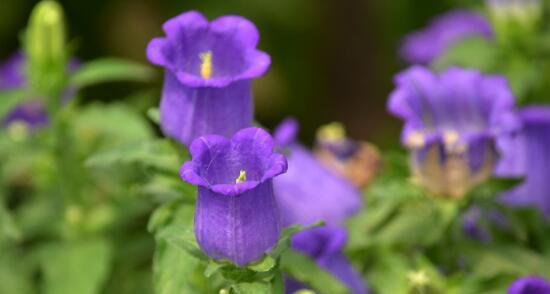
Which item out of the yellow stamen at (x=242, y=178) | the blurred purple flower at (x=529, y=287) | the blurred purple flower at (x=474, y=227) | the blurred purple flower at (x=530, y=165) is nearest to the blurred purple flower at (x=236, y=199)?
the yellow stamen at (x=242, y=178)

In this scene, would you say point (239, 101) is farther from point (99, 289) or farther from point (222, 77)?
point (99, 289)

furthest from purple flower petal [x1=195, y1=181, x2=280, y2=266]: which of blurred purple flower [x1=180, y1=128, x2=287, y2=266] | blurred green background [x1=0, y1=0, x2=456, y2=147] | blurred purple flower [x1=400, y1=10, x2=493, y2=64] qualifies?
blurred green background [x1=0, y1=0, x2=456, y2=147]

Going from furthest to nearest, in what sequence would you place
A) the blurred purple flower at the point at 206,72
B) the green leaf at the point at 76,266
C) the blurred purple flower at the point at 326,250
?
the green leaf at the point at 76,266 → the blurred purple flower at the point at 326,250 → the blurred purple flower at the point at 206,72

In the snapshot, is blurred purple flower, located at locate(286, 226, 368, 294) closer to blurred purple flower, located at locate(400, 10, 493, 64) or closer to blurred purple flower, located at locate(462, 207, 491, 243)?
blurred purple flower, located at locate(462, 207, 491, 243)

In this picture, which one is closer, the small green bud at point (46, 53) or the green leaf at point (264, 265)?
the green leaf at point (264, 265)

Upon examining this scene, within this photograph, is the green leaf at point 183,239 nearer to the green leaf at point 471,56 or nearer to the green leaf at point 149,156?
the green leaf at point 149,156

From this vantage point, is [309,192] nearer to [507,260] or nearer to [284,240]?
[507,260]
